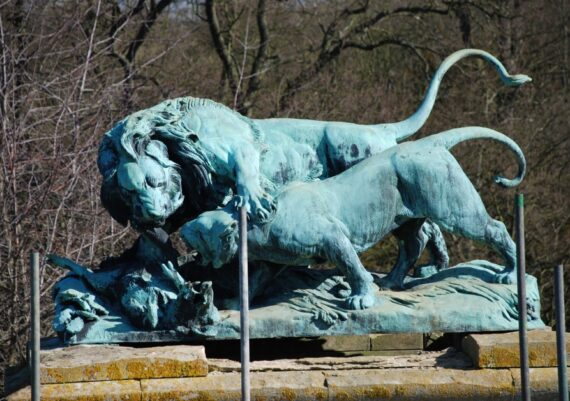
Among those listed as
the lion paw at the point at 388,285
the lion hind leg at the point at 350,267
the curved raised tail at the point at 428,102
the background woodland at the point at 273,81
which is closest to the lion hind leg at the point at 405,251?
the lion paw at the point at 388,285

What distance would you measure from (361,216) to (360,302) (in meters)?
0.47

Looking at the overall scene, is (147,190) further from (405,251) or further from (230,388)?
(405,251)

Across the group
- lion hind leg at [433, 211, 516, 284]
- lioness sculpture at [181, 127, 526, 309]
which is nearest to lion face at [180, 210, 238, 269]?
lioness sculpture at [181, 127, 526, 309]

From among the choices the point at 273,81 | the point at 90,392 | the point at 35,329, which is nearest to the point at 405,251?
the point at 90,392

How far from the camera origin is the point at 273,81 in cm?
1565

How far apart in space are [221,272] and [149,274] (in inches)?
15.5

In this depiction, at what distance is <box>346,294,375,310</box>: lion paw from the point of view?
22.7 feet

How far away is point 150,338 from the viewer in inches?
266

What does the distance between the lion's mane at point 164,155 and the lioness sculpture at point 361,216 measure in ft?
0.78

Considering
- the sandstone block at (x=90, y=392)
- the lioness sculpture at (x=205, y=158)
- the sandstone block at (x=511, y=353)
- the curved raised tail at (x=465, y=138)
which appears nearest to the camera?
the sandstone block at (x=90, y=392)

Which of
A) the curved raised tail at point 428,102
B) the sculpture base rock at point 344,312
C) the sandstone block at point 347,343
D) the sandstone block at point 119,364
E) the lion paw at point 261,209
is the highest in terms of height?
the curved raised tail at point 428,102

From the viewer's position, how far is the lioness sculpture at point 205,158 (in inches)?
269

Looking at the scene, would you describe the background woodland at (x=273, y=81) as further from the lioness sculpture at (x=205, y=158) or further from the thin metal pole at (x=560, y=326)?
the thin metal pole at (x=560, y=326)

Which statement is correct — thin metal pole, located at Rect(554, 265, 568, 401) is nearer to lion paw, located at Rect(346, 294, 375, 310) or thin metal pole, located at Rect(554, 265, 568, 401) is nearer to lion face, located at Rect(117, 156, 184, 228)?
lion paw, located at Rect(346, 294, 375, 310)
